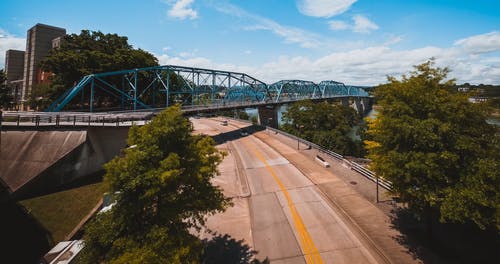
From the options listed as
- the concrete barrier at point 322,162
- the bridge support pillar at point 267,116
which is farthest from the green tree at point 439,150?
the bridge support pillar at point 267,116

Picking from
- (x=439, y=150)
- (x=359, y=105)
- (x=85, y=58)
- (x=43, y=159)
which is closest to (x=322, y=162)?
(x=439, y=150)

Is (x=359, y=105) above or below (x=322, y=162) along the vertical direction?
above

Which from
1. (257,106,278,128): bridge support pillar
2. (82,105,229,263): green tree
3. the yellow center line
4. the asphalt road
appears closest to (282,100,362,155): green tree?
(257,106,278,128): bridge support pillar

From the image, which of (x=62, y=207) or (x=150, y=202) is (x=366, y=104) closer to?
(x=62, y=207)

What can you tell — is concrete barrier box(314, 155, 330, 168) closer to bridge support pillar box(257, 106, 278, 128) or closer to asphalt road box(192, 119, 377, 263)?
asphalt road box(192, 119, 377, 263)

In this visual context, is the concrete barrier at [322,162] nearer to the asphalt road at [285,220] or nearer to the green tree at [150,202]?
the asphalt road at [285,220]

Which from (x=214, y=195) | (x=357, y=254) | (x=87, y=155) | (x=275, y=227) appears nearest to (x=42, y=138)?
(x=87, y=155)
